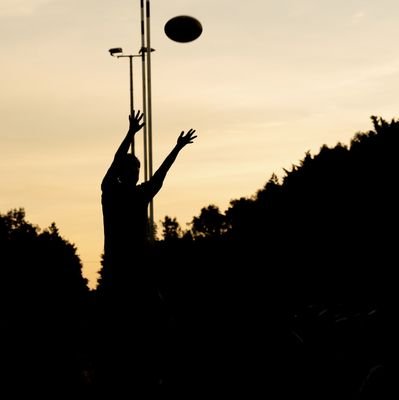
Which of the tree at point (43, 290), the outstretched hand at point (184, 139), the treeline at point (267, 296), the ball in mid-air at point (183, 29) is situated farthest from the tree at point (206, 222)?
the outstretched hand at point (184, 139)

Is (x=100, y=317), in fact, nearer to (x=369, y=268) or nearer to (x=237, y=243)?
(x=369, y=268)

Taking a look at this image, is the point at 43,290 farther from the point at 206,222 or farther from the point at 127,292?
the point at 206,222

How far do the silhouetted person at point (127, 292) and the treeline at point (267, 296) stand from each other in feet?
0.11

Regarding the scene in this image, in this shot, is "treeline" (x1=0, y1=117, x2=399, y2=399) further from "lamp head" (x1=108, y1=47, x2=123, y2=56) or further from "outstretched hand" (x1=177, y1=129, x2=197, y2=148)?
"lamp head" (x1=108, y1=47, x2=123, y2=56)

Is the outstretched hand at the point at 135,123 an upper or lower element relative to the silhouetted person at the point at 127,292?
upper

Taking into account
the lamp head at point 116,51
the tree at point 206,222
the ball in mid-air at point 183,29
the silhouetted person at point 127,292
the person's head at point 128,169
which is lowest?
the silhouetted person at point 127,292

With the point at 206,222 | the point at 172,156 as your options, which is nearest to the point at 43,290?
the point at 172,156

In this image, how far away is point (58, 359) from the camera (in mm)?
17062

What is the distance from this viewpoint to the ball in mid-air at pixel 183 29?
1838 centimetres

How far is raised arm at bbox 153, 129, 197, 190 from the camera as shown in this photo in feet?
19.6

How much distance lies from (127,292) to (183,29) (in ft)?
44.4

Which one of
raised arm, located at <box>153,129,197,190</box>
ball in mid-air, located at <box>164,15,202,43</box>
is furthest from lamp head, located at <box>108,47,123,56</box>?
raised arm, located at <box>153,129,197,190</box>

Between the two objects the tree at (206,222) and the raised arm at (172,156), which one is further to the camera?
the tree at (206,222)

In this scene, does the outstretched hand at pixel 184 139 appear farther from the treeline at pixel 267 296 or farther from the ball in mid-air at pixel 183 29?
the ball in mid-air at pixel 183 29
